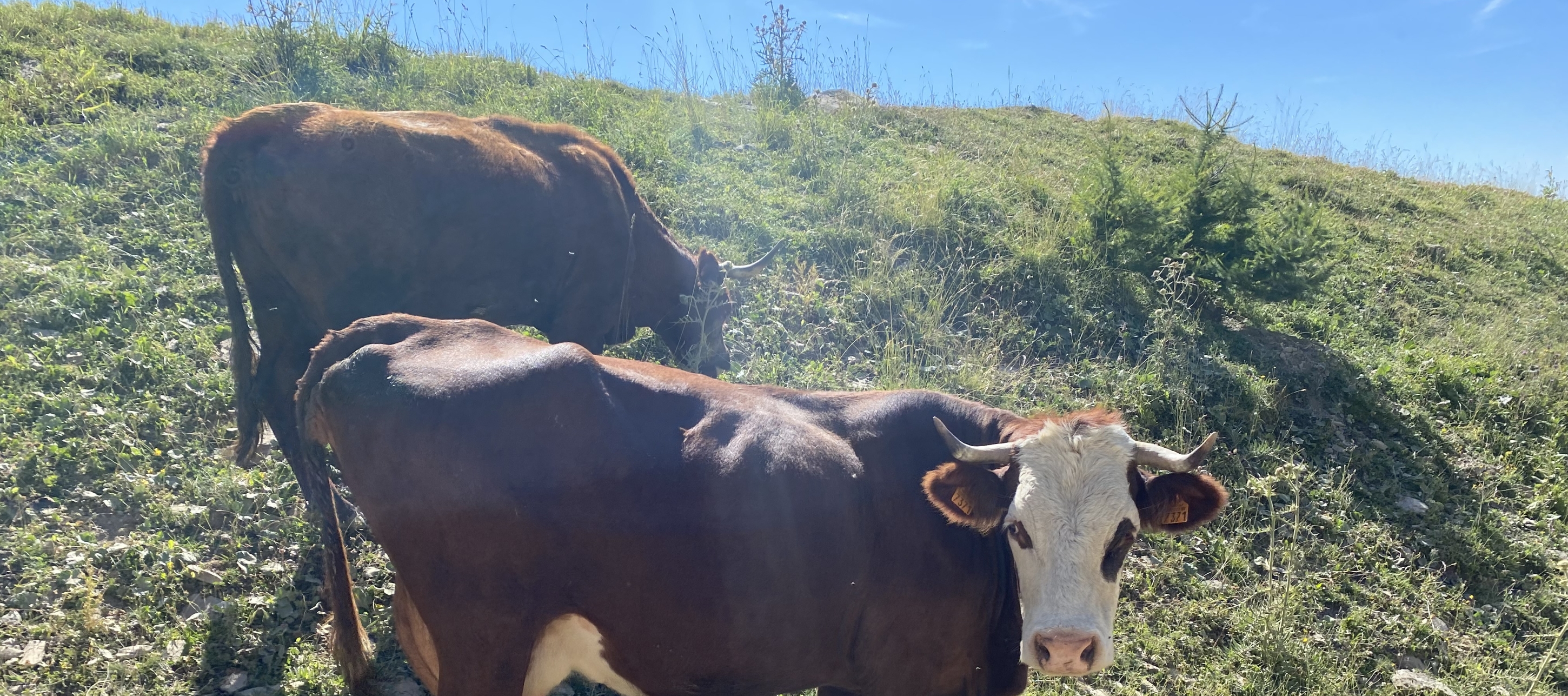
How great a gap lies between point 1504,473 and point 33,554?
34.9ft

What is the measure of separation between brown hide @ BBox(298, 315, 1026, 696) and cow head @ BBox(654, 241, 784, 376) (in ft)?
12.1

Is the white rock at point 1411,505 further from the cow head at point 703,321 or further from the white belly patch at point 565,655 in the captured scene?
the white belly patch at point 565,655

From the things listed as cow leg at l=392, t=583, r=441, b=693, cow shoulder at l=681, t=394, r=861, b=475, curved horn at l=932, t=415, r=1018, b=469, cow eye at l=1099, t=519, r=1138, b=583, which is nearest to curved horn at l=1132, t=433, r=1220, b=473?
cow eye at l=1099, t=519, r=1138, b=583

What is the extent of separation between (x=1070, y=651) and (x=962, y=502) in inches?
28.6

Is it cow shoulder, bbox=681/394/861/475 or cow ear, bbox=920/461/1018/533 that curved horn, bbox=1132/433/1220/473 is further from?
cow shoulder, bbox=681/394/861/475

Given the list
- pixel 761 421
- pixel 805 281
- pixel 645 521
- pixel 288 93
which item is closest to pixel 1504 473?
pixel 805 281

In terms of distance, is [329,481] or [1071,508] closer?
[1071,508]

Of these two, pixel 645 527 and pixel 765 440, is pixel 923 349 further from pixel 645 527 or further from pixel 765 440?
pixel 645 527

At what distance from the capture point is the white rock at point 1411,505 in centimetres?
654

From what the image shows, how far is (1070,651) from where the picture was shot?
3.23m

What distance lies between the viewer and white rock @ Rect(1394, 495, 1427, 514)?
6535 millimetres

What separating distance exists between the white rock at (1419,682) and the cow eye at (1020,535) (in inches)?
130

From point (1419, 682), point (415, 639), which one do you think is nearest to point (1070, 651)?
point (415, 639)

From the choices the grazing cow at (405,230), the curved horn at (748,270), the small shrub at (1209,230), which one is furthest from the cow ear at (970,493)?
the small shrub at (1209,230)
